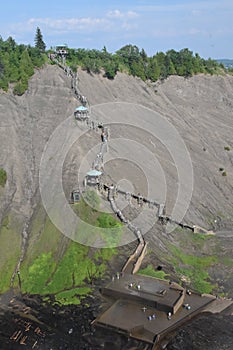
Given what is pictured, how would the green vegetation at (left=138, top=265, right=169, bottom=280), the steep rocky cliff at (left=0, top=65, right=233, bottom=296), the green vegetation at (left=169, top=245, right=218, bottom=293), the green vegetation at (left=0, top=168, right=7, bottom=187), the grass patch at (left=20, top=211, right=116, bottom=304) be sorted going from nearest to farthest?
1. the grass patch at (left=20, top=211, right=116, bottom=304)
2. the green vegetation at (left=138, top=265, right=169, bottom=280)
3. the green vegetation at (left=169, top=245, right=218, bottom=293)
4. the steep rocky cliff at (left=0, top=65, right=233, bottom=296)
5. the green vegetation at (left=0, top=168, right=7, bottom=187)

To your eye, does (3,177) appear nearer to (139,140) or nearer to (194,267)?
(139,140)

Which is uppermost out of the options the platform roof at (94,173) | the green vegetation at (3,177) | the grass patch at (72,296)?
the platform roof at (94,173)

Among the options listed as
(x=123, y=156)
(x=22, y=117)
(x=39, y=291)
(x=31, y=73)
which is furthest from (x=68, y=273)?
(x=31, y=73)

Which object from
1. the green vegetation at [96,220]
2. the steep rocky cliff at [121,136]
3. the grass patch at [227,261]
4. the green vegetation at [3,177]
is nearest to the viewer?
the green vegetation at [96,220]

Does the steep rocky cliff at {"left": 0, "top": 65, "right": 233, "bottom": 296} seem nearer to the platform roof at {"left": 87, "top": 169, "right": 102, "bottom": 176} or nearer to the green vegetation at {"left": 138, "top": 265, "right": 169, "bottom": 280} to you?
the platform roof at {"left": 87, "top": 169, "right": 102, "bottom": 176}

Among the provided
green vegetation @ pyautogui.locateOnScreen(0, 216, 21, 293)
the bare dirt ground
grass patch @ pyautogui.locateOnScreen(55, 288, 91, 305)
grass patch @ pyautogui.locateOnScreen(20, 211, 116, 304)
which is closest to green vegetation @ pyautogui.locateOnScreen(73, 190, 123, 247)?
grass patch @ pyautogui.locateOnScreen(20, 211, 116, 304)

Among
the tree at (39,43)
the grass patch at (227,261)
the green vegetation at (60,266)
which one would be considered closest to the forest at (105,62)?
the tree at (39,43)

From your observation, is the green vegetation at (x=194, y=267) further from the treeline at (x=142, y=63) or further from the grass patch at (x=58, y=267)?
the treeline at (x=142, y=63)
